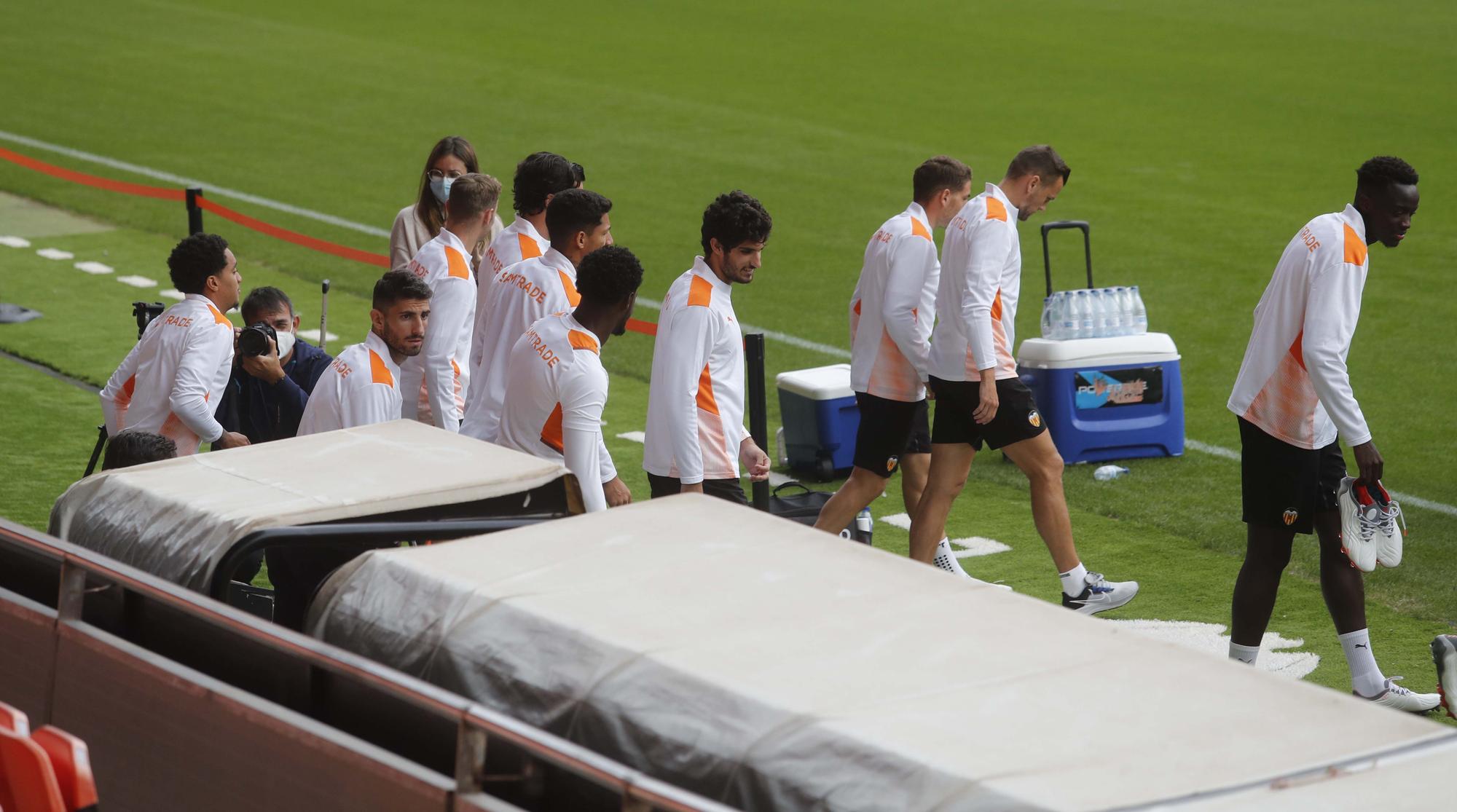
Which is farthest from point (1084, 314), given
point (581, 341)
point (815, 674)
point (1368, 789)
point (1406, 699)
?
point (1368, 789)

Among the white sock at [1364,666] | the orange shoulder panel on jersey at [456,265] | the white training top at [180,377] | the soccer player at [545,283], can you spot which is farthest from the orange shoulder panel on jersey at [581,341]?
the white sock at [1364,666]

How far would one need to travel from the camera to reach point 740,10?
31.0m

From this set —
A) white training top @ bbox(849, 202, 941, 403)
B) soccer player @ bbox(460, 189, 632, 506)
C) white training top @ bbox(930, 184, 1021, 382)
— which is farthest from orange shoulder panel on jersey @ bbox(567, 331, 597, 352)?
white training top @ bbox(930, 184, 1021, 382)

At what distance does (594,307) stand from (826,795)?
337 cm

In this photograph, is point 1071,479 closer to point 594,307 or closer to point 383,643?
point 594,307

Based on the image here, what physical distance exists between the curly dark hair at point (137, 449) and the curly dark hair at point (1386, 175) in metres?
4.22

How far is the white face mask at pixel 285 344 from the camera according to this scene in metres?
7.49

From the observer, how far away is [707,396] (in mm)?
6117

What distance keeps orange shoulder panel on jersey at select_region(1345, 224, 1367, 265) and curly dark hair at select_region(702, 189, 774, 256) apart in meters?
2.05

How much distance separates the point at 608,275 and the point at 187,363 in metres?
1.82

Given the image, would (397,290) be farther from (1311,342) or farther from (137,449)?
(1311,342)

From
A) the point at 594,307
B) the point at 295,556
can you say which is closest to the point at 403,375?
the point at 594,307

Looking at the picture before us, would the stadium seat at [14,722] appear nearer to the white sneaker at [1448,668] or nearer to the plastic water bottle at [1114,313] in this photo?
the white sneaker at [1448,668]

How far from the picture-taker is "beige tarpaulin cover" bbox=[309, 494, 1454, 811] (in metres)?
2.39
